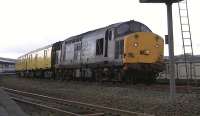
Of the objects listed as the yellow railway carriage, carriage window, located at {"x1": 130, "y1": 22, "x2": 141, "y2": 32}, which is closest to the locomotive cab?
carriage window, located at {"x1": 130, "y1": 22, "x2": 141, "y2": 32}

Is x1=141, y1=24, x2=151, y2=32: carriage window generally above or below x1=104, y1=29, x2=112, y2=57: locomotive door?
above

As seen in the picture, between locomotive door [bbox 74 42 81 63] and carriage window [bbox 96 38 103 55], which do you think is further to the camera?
locomotive door [bbox 74 42 81 63]

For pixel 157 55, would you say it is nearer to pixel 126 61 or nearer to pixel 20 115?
pixel 126 61

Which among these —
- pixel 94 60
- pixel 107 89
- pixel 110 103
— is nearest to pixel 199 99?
pixel 110 103

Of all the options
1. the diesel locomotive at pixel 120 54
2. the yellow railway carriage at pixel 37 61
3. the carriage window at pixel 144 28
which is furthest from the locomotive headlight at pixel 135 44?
the yellow railway carriage at pixel 37 61

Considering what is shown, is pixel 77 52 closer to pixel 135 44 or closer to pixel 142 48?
pixel 142 48

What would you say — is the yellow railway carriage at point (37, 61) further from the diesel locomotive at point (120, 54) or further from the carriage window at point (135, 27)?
the carriage window at point (135, 27)

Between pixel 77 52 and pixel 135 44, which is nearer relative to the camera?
pixel 135 44

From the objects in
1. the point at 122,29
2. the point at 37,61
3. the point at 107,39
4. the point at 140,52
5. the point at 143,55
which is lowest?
the point at 143,55

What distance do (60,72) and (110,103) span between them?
65.2 feet

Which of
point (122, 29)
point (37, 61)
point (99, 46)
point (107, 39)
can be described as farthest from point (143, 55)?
point (37, 61)

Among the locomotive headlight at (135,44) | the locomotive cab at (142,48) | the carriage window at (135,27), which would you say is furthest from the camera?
the carriage window at (135,27)

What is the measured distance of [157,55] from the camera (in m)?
21.8

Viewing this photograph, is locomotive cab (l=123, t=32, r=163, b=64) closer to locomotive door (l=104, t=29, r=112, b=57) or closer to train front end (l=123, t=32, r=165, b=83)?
train front end (l=123, t=32, r=165, b=83)
